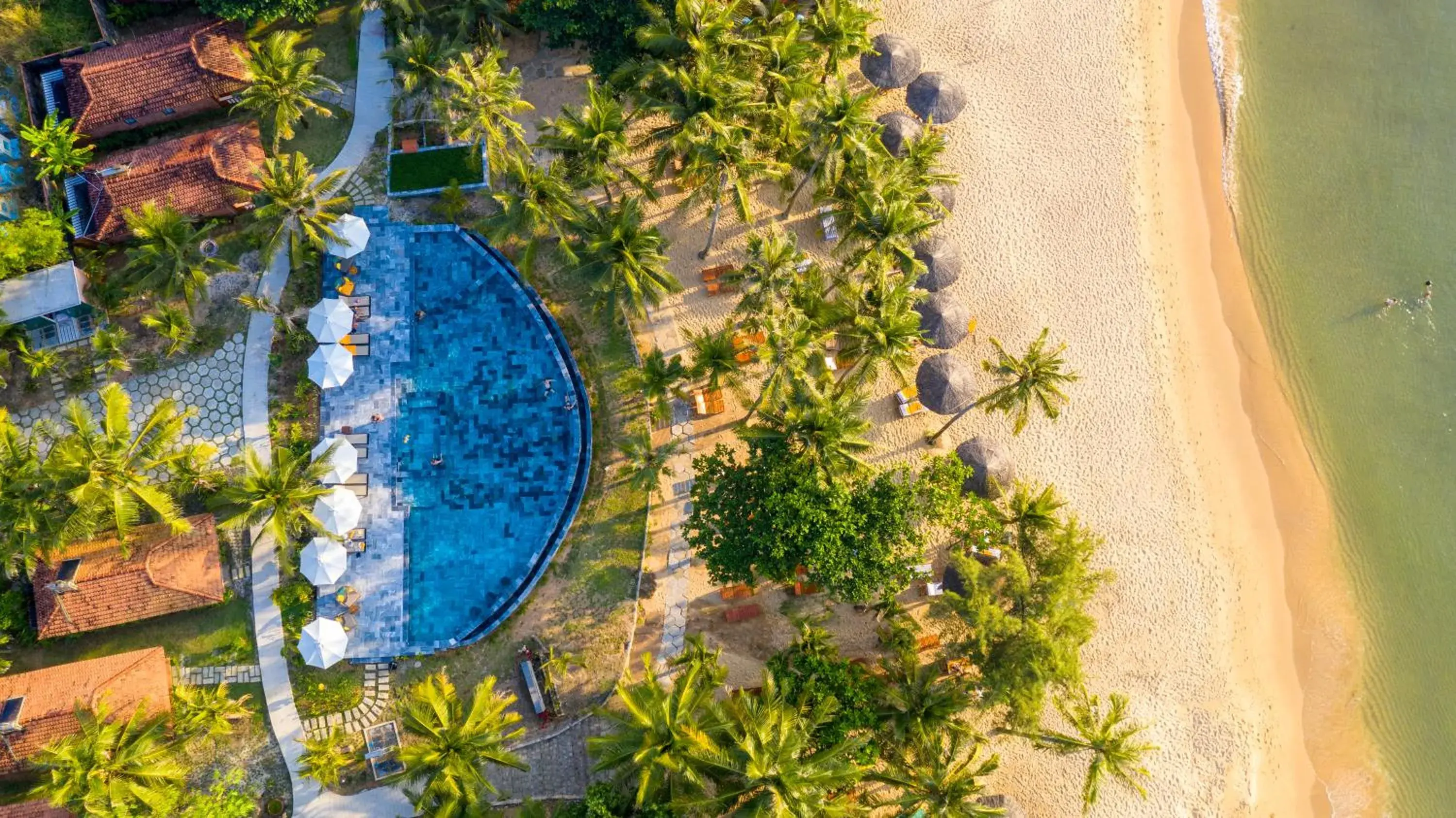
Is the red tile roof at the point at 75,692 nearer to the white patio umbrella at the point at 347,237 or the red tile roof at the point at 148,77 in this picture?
the white patio umbrella at the point at 347,237

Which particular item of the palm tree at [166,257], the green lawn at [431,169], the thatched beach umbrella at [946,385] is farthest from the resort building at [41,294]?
the thatched beach umbrella at [946,385]

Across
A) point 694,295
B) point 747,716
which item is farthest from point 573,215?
point 747,716

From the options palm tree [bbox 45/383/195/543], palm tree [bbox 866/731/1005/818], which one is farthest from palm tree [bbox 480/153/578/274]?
palm tree [bbox 866/731/1005/818]

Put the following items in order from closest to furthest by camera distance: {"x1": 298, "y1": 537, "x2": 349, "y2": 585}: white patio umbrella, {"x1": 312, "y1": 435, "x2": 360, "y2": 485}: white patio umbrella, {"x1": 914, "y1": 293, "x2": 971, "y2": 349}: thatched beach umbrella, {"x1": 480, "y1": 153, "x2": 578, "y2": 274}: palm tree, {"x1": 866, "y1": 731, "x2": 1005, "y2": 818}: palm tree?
{"x1": 866, "y1": 731, "x2": 1005, "y2": 818}: palm tree < {"x1": 480, "y1": 153, "x2": 578, "y2": 274}: palm tree < {"x1": 298, "y1": 537, "x2": 349, "y2": 585}: white patio umbrella < {"x1": 312, "y1": 435, "x2": 360, "y2": 485}: white patio umbrella < {"x1": 914, "y1": 293, "x2": 971, "y2": 349}: thatched beach umbrella

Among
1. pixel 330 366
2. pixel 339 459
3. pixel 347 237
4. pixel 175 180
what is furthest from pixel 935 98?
pixel 175 180

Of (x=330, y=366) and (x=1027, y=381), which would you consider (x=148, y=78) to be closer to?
(x=330, y=366)

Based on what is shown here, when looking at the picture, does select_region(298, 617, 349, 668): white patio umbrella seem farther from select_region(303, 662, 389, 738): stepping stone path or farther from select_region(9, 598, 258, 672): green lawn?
select_region(9, 598, 258, 672): green lawn
